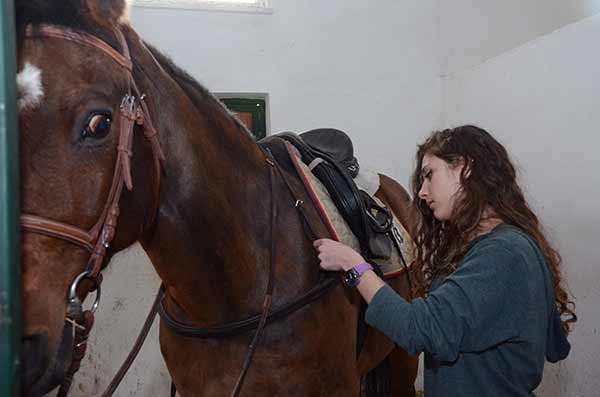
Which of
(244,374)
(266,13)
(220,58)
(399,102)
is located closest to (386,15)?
(399,102)

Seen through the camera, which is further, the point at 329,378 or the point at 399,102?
the point at 399,102

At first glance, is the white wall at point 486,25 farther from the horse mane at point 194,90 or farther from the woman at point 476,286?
the horse mane at point 194,90

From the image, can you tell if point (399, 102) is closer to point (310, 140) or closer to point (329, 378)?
point (310, 140)

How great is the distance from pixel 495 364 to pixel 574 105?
1264 millimetres

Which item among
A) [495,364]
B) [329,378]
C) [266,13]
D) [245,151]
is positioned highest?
[266,13]

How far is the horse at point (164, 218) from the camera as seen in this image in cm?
64

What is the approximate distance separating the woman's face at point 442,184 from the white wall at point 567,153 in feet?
3.26

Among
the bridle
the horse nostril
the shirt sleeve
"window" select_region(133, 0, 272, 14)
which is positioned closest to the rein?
the shirt sleeve

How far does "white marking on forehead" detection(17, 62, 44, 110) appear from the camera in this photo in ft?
2.02

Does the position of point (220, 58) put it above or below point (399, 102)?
above

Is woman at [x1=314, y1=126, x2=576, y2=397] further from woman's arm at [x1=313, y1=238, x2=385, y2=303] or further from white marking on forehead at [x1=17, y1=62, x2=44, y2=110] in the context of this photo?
white marking on forehead at [x1=17, y1=62, x2=44, y2=110]

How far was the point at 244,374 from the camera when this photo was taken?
1.06 m

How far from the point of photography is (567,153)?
6.07ft

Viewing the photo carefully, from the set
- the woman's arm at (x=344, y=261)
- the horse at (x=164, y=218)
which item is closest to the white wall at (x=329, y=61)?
the horse at (x=164, y=218)
